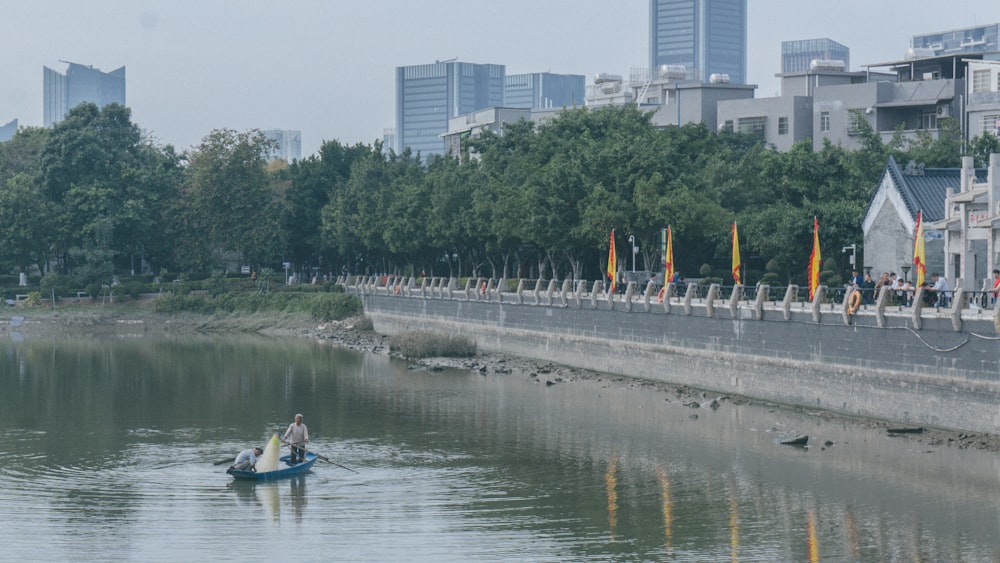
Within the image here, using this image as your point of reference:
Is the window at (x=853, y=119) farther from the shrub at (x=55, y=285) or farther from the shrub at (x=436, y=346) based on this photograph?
the shrub at (x=55, y=285)

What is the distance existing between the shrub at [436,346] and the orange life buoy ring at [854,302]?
31.2 m

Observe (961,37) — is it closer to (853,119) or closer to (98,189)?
(853,119)

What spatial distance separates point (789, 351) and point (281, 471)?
20942 mm

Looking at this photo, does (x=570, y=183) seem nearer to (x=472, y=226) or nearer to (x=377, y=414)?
(x=472, y=226)

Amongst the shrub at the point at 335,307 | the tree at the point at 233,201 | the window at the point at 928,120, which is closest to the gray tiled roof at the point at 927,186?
the window at the point at 928,120

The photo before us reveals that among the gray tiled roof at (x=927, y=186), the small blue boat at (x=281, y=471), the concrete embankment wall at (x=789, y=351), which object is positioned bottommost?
the small blue boat at (x=281, y=471)

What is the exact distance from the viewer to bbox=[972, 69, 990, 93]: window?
282ft

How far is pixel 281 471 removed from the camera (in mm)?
36312

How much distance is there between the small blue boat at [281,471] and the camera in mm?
35812

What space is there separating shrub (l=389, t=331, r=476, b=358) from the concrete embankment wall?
1.89 metres

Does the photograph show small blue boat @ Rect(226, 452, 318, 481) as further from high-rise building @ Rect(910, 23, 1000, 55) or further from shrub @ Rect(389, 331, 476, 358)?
high-rise building @ Rect(910, 23, 1000, 55)

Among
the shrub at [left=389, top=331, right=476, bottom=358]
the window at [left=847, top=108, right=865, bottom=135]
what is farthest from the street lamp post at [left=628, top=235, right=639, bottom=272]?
the window at [left=847, top=108, right=865, bottom=135]

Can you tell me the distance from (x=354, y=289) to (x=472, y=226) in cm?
1847

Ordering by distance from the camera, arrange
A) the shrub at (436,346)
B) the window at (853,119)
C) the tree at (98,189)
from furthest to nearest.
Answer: the tree at (98,189) → the window at (853,119) → the shrub at (436,346)
